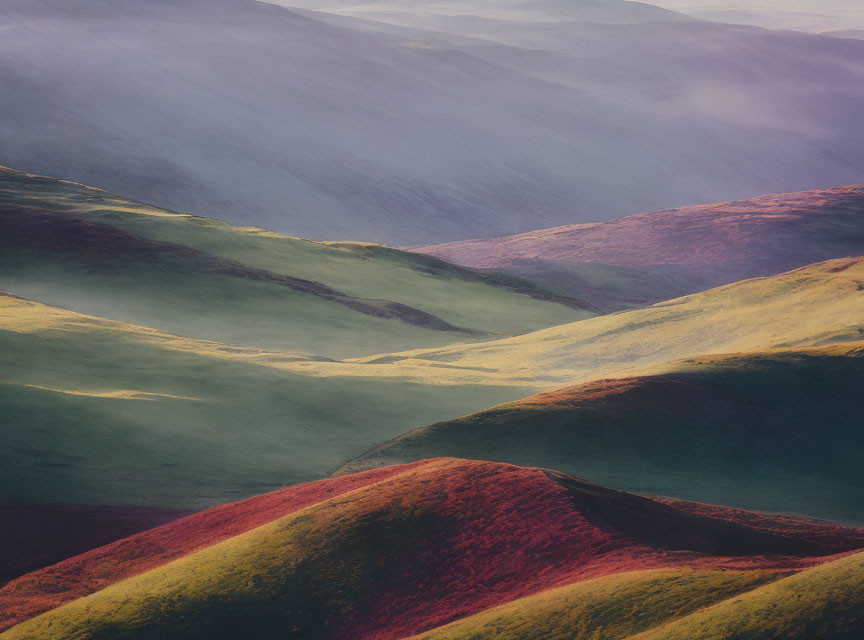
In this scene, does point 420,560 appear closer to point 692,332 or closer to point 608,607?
point 608,607

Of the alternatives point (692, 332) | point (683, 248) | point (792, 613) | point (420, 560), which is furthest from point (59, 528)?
point (683, 248)

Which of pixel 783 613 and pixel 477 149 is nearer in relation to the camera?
pixel 783 613

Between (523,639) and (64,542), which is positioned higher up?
(523,639)

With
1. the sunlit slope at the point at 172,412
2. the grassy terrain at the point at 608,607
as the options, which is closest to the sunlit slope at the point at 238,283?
the sunlit slope at the point at 172,412

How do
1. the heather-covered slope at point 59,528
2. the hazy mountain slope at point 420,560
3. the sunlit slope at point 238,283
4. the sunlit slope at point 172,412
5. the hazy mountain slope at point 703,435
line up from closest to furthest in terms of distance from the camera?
the hazy mountain slope at point 420,560 → the heather-covered slope at point 59,528 → the hazy mountain slope at point 703,435 → the sunlit slope at point 172,412 → the sunlit slope at point 238,283

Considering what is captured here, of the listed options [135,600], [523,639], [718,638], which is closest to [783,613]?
[718,638]

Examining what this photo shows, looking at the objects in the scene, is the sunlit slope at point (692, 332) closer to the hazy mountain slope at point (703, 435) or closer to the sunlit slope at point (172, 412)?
the hazy mountain slope at point (703, 435)

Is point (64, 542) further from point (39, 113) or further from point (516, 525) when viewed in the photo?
point (39, 113)
